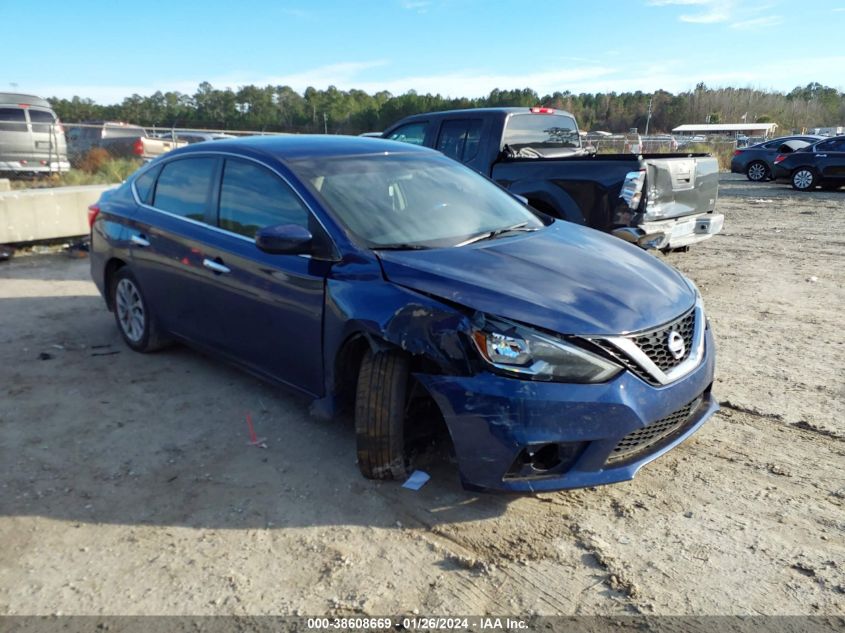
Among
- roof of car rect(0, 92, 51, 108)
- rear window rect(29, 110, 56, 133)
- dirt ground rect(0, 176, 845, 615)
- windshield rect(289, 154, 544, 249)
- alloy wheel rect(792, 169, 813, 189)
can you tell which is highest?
roof of car rect(0, 92, 51, 108)

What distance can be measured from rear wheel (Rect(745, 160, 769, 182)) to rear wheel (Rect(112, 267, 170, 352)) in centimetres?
2133

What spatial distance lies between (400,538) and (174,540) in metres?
1.02

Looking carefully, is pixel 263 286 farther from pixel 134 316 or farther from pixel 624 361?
pixel 624 361

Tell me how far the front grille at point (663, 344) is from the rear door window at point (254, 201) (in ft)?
6.16

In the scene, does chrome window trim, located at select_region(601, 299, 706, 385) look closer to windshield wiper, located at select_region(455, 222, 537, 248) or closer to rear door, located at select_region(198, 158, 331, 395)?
windshield wiper, located at select_region(455, 222, 537, 248)

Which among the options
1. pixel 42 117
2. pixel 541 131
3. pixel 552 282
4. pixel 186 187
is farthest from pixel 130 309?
pixel 42 117

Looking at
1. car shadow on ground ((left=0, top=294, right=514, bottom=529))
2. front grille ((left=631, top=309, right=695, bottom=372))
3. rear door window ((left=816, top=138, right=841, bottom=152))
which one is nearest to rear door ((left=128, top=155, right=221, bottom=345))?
car shadow on ground ((left=0, top=294, right=514, bottom=529))

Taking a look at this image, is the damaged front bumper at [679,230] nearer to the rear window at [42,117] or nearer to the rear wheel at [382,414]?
the rear wheel at [382,414]

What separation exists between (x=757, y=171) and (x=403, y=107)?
7412 cm

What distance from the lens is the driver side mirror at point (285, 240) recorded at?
339cm

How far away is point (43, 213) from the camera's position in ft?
29.5

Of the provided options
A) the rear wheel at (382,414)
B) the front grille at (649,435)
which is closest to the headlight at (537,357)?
the front grille at (649,435)

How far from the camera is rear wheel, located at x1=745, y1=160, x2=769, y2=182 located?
21.2m

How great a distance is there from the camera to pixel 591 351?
9.16 ft
